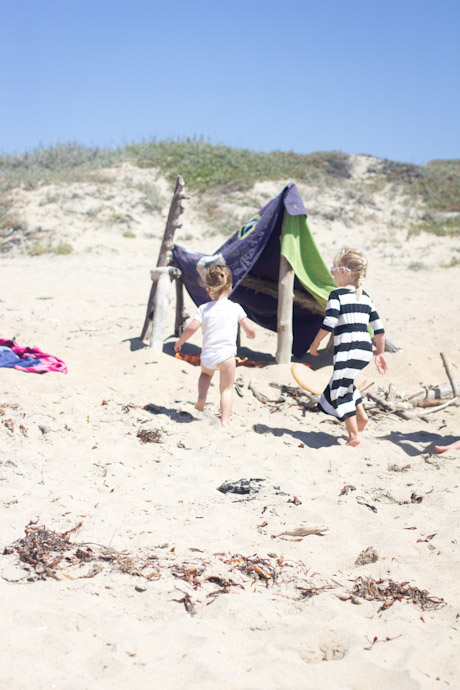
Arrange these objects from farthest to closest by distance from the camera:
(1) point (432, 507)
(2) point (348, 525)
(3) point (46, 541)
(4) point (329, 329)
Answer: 1. (4) point (329, 329)
2. (1) point (432, 507)
3. (2) point (348, 525)
4. (3) point (46, 541)

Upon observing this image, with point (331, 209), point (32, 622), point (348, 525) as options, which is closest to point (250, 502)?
point (348, 525)

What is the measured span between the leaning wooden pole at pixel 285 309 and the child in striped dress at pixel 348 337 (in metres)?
1.95

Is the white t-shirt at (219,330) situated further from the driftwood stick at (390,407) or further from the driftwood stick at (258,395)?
the driftwood stick at (390,407)

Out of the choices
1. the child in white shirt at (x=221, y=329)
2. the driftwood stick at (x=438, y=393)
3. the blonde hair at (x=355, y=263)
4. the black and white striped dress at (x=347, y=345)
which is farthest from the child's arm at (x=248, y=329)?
the driftwood stick at (x=438, y=393)

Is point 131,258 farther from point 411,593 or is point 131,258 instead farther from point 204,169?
point 411,593

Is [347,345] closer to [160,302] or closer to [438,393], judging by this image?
[438,393]

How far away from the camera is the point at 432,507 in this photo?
3.35 meters

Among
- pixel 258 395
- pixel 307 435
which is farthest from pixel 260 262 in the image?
pixel 307 435

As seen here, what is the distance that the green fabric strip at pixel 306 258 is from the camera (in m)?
6.48

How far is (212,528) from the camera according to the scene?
3025 millimetres

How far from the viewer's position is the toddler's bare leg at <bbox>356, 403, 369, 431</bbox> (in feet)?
15.3

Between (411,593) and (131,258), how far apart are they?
1163 centimetres

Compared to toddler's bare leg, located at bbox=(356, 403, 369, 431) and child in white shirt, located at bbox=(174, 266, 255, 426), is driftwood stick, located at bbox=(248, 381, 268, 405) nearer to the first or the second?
child in white shirt, located at bbox=(174, 266, 255, 426)

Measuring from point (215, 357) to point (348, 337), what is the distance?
1.14 metres
